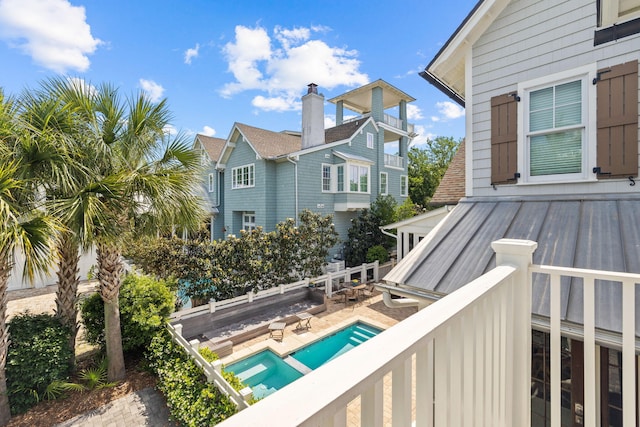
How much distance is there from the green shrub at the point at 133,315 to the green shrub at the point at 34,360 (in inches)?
37.0

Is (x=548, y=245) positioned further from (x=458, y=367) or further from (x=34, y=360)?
(x=34, y=360)

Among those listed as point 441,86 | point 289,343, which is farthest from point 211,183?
point 441,86

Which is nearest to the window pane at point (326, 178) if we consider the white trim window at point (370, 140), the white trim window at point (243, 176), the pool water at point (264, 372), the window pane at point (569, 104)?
the white trim window at point (370, 140)

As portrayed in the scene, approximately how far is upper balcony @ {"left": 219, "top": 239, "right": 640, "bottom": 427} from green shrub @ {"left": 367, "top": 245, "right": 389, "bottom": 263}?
41.7 feet

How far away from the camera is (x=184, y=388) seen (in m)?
5.89

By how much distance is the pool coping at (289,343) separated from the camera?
8.18m

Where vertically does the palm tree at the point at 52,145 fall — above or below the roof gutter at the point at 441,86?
below

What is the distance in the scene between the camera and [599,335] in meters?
2.27

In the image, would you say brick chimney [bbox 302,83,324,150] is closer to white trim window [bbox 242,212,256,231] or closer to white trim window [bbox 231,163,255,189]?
white trim window [bbox 231,163,255,189]

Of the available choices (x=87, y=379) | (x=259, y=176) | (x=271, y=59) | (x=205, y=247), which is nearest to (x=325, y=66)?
(x=271, y=59)

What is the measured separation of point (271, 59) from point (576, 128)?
15.3 m

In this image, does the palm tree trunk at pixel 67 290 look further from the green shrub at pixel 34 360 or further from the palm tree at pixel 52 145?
the palm tree at pixel 52 145

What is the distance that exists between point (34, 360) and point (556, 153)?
10.7 metres


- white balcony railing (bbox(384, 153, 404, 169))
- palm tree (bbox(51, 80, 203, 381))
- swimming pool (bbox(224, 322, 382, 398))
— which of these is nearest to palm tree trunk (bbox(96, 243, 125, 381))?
palm tree (bbox(51, 80, 203, 381))
